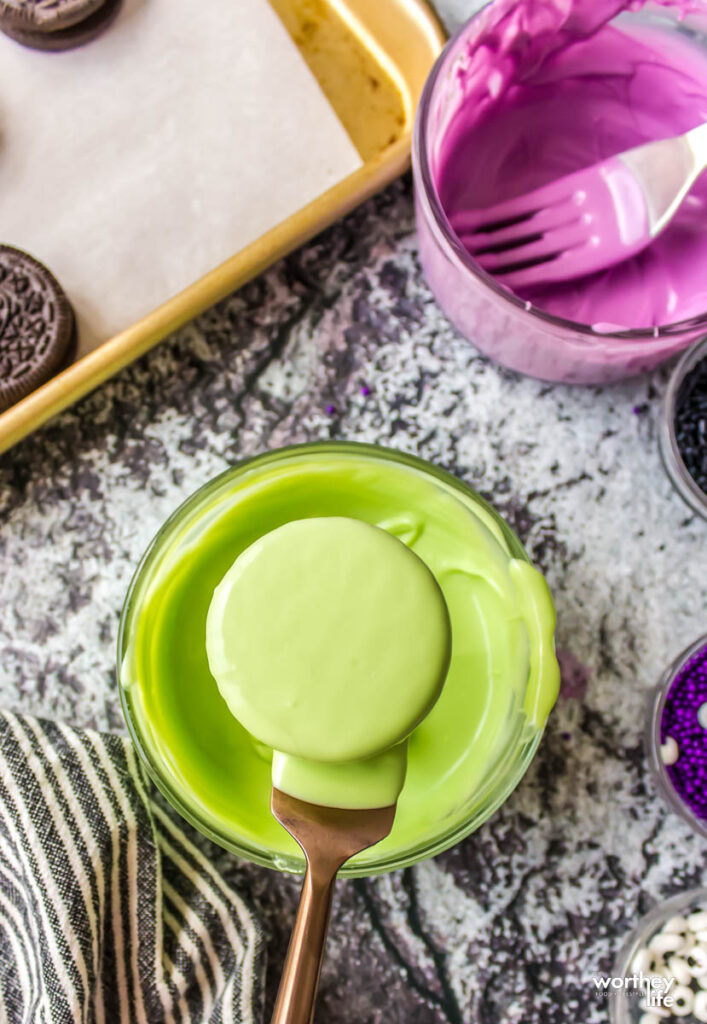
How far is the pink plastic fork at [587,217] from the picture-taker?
27.0 inches

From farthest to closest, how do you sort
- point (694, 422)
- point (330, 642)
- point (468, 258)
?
point (694, 422), point (468, 258), point (330, 642)

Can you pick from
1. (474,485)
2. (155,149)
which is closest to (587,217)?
(474,485)

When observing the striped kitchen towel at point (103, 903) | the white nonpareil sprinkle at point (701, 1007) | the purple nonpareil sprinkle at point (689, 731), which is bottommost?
the white nonpareil sprinkle at point (701, 1007)

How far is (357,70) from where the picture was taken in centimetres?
82

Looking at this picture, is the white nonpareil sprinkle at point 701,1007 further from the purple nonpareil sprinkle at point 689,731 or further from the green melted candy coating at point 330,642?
the green melted candy coating at point 330,642

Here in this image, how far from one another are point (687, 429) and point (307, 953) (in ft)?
1.67

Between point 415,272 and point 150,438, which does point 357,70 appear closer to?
point 415,272

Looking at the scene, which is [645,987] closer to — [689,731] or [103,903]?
[689,731]

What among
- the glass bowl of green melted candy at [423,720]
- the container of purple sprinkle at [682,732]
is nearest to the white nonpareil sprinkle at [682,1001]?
the container of purple sprinkle at [682,732]

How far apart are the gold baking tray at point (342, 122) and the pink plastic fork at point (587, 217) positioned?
0.10 meters

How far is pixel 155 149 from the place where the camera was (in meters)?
0.78

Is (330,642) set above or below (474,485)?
above

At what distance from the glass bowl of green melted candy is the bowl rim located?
0.14 m

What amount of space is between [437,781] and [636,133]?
0.56m
